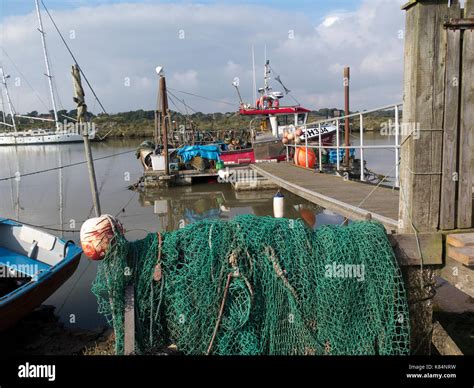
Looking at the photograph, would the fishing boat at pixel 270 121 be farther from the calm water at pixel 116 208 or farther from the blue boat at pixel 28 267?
the blue boat at pixel 28 267

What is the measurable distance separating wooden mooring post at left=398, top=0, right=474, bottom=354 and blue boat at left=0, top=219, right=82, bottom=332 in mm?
5770

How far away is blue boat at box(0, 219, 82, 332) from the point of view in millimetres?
6754

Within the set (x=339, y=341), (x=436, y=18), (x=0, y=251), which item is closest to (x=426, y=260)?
(x=339, y=341)

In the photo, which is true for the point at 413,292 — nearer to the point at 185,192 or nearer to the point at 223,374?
the point at 223,374

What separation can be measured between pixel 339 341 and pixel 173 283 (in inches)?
59.9

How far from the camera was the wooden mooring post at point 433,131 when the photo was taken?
3729 mm

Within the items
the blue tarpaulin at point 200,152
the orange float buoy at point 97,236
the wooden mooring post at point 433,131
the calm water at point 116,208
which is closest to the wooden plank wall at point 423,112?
the wooden mooring post at point 433,131

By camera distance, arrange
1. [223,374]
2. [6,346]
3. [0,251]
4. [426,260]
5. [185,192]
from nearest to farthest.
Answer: [223,374], [426,260], [6,346], [0,251], [185,192]

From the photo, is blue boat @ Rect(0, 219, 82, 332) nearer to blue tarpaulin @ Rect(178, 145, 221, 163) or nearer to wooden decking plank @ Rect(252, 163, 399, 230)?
wooden decking plank @ Rect(252, 163, 399, 230)

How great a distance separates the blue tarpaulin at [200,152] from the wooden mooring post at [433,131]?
1987 cm

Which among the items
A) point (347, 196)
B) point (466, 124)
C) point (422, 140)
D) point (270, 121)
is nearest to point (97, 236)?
point (422, 140)

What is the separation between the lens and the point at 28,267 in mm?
7871

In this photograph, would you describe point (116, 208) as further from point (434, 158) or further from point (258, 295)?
point (434, 158)

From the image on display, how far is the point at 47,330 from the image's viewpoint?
727 centimetres
